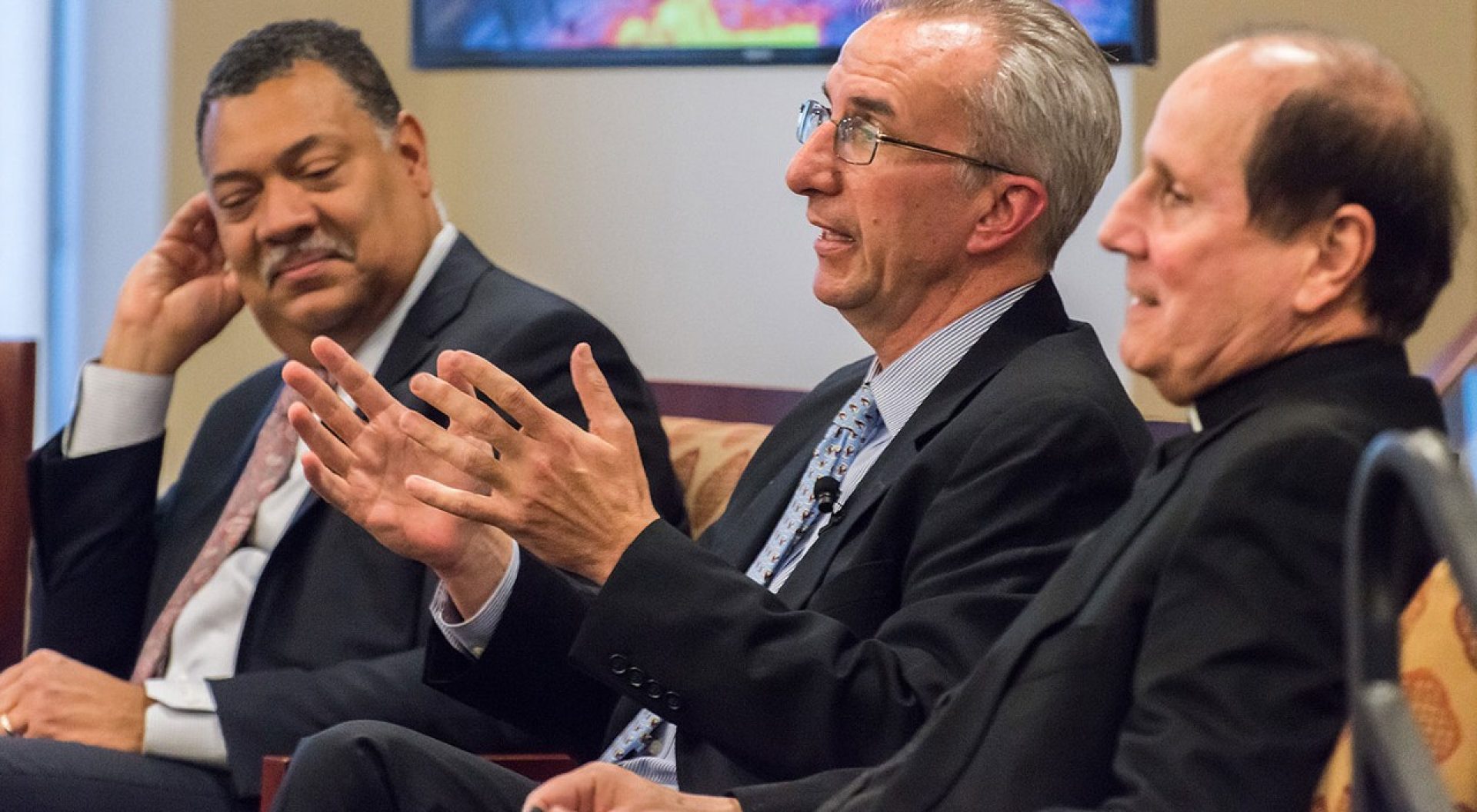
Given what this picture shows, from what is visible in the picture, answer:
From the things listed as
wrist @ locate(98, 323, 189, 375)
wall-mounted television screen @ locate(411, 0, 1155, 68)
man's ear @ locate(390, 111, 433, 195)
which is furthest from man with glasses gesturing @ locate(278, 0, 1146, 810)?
wall-mounted television screen @ locate(411, 0, 1155, 68)

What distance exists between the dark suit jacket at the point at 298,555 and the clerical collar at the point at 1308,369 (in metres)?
1.18

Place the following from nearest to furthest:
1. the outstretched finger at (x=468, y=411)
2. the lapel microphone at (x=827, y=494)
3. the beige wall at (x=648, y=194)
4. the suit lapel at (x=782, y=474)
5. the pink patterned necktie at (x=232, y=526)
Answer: the outstretched finger at (x=468, y=411)
the lapel microphone at (x=827, y=494)
the suit lapel at (x=782, y=474)
the pink patterned necktie at (x=232, y=526)
the beige wall at (x=648, y=194)

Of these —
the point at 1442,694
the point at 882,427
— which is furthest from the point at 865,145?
the point at 1442,694

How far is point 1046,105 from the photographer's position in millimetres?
2055

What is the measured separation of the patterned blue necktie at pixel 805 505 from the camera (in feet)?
6.61

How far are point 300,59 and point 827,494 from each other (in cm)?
120

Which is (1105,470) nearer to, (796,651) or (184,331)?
(796,651)

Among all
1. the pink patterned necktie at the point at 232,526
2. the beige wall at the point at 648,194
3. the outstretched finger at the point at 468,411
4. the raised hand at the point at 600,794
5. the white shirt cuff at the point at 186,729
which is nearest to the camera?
the raised hand at the point at 600,794

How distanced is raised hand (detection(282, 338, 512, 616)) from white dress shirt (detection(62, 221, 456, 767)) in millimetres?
602

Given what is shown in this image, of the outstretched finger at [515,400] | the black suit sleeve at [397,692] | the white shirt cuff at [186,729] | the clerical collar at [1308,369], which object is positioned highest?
the clerical collar at [1308,369]

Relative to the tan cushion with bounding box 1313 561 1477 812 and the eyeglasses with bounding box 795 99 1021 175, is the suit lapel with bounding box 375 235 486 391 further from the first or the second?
the tan cushion with bounding box 1313 561 1477 812

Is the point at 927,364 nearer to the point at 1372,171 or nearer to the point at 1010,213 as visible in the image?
the point at 1010,213

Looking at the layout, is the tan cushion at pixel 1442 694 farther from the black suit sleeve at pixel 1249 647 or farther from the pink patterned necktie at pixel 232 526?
the pink patterned necktie at pixel 232 526

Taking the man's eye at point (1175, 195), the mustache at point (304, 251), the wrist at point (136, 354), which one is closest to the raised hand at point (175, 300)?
the wrist at point (136, 354)
